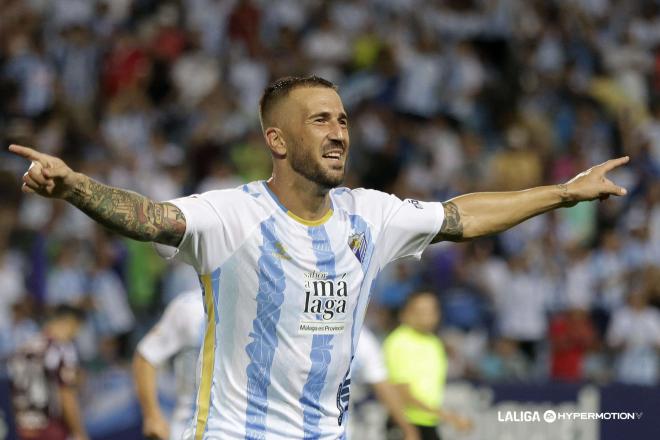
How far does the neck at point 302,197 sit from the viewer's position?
5152 mm

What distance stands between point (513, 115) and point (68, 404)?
24.6ft

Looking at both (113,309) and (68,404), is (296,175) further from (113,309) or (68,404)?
(113,309)

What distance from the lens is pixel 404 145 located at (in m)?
15.5

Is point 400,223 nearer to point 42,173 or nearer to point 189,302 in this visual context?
point 42,173

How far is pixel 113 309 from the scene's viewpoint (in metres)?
12.9

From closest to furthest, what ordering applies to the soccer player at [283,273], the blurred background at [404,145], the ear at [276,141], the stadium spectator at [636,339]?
the soccer player at [283,273]
the ear at [276,141]
the blurred background at [404,145]
the stadium spectator at [636,339]

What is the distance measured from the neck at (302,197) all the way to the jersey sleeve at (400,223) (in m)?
0.28

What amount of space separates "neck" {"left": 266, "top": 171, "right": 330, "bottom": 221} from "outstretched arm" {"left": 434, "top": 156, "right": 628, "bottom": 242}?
0.57m

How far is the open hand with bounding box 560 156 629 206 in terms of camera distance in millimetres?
5344

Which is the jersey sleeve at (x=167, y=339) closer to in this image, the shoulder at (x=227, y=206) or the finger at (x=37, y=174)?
the shoulder at (x=227, y=206)

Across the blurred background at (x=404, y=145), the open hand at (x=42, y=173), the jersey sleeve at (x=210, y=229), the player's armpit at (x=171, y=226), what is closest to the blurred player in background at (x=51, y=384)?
the blurred background at (x=404, y=145)

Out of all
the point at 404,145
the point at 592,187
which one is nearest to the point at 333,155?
the point at 592,187

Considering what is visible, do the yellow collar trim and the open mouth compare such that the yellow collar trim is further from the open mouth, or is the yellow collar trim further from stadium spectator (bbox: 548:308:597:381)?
stadium spectator (bbox: 548:308:597:381)

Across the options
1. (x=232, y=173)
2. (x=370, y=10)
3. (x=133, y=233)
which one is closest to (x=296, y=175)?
(x=133, y=233)
